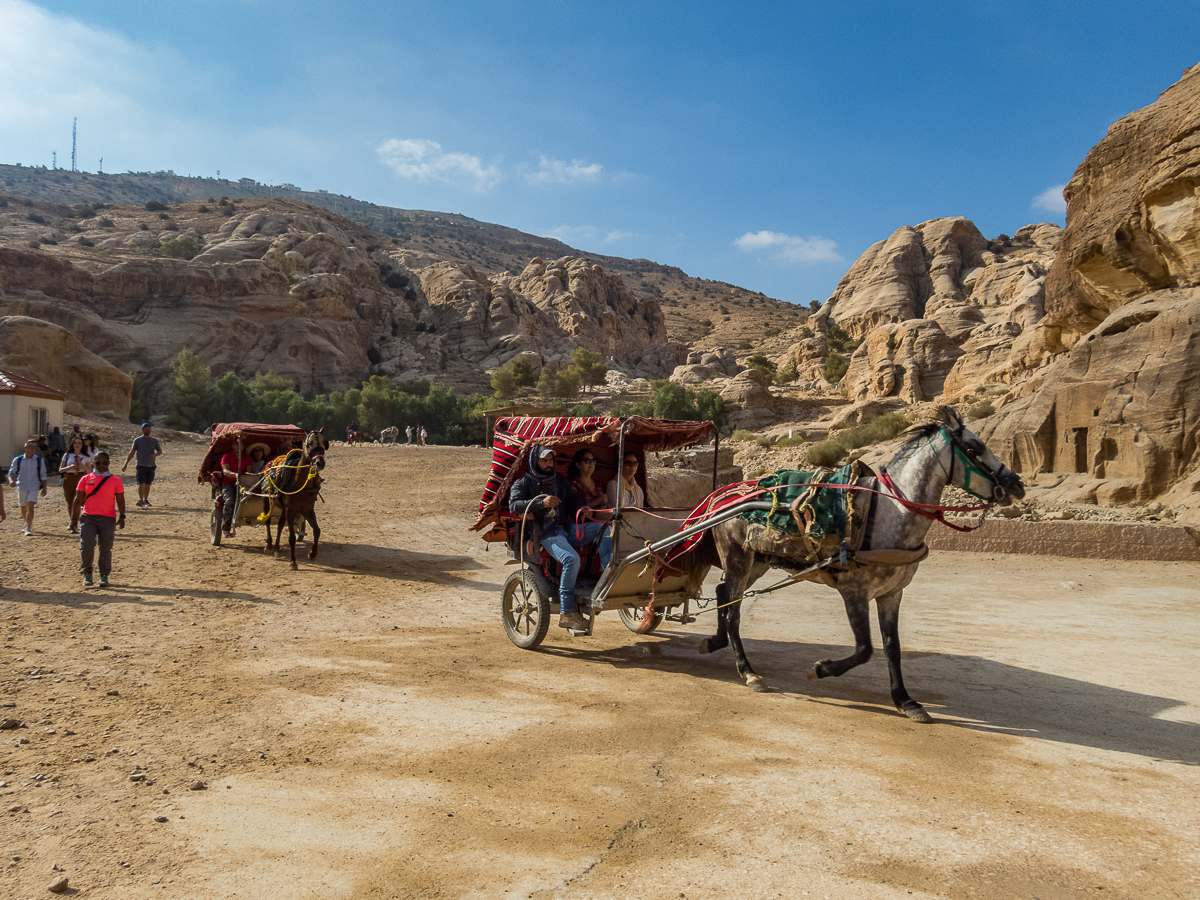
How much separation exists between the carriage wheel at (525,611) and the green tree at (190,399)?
56.5 meters

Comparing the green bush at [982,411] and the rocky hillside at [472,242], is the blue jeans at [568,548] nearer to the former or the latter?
the green bush at [982,411]

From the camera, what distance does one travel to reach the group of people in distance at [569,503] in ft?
22.0

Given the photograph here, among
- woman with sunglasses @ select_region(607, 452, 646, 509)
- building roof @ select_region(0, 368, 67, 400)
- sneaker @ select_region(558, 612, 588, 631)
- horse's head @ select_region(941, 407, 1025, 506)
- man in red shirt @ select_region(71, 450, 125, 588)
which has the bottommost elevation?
sneaker @ select_region(558, 612, 588, 631)

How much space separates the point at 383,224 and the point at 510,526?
172 meters

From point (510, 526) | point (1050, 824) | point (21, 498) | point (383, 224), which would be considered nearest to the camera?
point (1050, 824)

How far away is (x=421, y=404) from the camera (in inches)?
2260

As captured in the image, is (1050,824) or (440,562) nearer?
(1050,824)

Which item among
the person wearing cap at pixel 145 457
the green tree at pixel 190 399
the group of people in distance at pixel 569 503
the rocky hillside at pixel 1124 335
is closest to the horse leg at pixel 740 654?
the group of people in distance at pixel 569 503

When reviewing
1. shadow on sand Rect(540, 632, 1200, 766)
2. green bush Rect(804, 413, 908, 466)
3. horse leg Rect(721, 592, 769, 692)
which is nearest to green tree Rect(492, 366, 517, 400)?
A: green bush Rect(804, 413, 908, 466)

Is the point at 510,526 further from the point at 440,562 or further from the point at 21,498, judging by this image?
the point at 21,498

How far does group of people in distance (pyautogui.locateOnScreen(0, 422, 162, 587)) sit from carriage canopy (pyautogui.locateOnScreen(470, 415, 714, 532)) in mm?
5149

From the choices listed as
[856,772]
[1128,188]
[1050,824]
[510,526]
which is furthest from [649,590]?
[1128,188]

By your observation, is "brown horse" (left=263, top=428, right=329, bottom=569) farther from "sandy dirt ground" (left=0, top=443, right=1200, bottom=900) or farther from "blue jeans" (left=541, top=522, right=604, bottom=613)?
"blue jeans" (left=541, top=522, right=604, bottom=613)

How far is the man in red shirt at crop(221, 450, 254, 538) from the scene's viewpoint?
42.3ft
